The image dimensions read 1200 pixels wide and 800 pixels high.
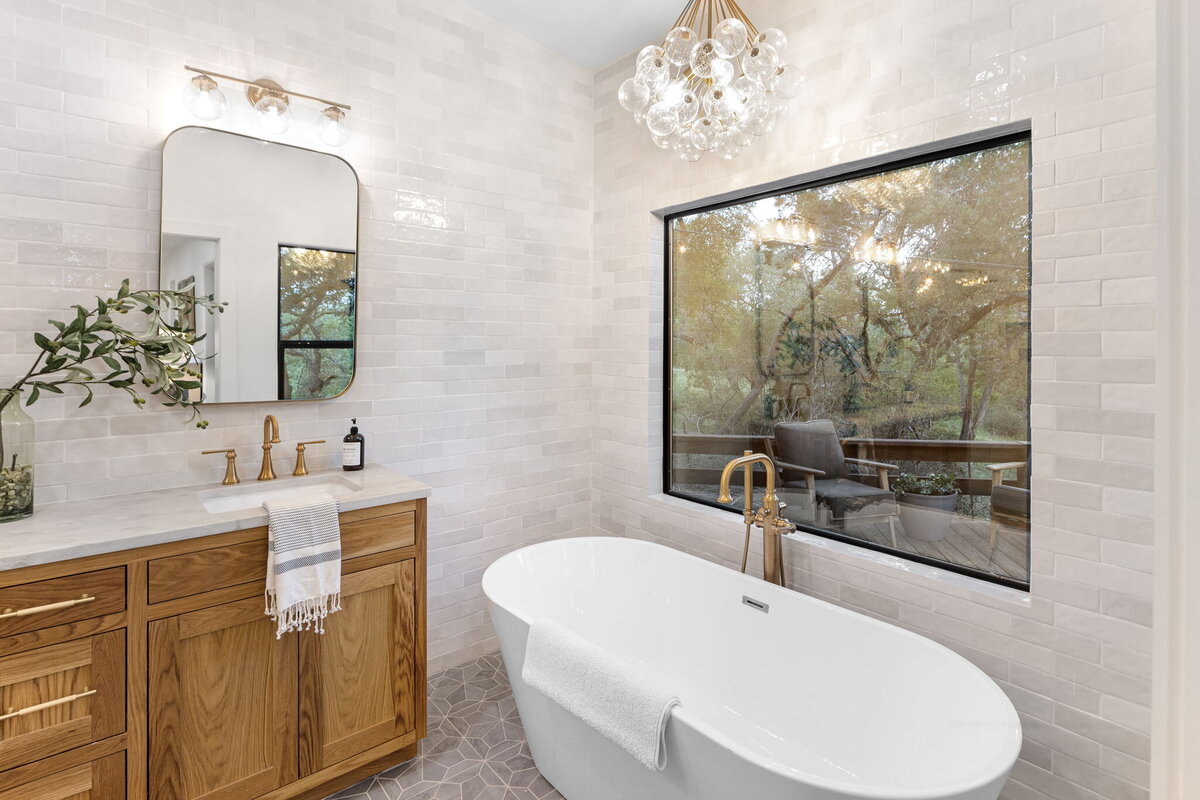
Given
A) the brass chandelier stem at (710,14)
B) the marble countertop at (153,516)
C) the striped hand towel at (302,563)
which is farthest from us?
Answer: the brass chandelier stem at (710,14)

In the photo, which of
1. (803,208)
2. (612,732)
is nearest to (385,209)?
(803,208)

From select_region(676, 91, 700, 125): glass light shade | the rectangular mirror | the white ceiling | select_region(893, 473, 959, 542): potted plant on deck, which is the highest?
the white ceiling

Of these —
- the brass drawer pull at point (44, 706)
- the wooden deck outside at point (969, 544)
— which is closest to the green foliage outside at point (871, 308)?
the wooden deck outside at point (969, 544)

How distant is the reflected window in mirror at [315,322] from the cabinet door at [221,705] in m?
0.90

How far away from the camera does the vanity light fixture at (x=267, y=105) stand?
6.68 ft

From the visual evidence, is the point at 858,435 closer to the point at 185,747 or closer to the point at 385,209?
the point at 385,209

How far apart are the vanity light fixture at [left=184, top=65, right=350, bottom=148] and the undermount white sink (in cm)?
133

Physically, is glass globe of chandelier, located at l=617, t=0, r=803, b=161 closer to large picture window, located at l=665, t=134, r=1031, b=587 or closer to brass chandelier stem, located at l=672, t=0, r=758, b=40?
brass chandelier stem, located at l=672, t=0, r=758, b=40

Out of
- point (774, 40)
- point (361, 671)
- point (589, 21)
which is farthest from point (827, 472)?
point (589, 21)

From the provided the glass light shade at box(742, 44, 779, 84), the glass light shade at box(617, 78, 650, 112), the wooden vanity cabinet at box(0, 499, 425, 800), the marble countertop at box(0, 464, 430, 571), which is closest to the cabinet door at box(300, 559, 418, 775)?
the wooden vanity cabinet at box(0, 499, 425, 800)

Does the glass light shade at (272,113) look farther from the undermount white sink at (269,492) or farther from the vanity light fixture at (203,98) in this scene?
the undermount white sink at (269,492)

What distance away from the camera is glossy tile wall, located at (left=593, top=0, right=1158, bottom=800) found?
156cm

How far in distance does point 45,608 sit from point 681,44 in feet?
7.87

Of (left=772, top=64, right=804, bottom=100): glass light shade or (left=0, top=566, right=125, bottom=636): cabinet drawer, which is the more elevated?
(left=772, top=64, right=804, bottom=100): glass light shade
